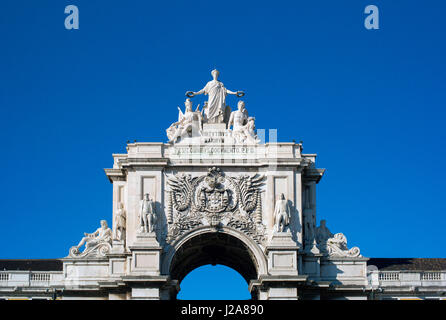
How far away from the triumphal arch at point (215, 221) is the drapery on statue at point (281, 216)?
0.05m

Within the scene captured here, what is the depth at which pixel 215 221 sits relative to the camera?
57.9 meters

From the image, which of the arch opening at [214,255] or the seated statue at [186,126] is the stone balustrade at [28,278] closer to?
the arch opening at [214,255]

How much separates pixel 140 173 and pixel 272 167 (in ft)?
22.7

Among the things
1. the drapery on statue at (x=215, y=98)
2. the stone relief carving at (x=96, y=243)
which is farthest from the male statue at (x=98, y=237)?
the drapery on statue at (x=215, y=98)

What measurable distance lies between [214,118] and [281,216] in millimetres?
7124

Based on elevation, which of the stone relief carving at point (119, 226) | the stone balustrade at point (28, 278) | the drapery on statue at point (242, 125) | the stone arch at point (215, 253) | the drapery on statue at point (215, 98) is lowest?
the stone balustrade at point (28, 278)

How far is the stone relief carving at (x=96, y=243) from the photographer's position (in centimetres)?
5884

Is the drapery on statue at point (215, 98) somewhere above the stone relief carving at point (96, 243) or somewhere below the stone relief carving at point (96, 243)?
above

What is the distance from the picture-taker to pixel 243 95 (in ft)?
202

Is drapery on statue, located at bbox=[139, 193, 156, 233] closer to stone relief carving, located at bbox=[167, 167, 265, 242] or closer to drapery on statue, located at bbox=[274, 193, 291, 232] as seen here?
stone relief carving, located at bbox=[167, 167, 265, 242]
